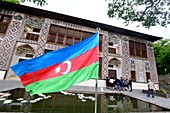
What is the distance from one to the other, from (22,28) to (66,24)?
4745 mm

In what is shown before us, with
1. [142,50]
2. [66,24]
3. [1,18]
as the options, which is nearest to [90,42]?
[66,24]

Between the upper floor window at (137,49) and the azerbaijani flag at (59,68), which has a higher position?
the upper floor window at (137,49)

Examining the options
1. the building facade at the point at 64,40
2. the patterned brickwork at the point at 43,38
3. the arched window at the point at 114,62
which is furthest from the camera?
the arched window at the point at 114,62

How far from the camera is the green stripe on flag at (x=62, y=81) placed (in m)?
1.84

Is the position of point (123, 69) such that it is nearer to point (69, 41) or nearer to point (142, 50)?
point (142, 50)

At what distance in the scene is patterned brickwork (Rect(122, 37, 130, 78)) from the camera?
1336 cm

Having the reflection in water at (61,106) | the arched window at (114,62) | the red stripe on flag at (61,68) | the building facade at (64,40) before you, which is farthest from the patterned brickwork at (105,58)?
the red stripe on flag at (61,68)

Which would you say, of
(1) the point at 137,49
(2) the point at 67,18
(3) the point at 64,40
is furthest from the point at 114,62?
(2) the point at 67,18

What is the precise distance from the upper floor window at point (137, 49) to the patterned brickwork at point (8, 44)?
1366 centimetres

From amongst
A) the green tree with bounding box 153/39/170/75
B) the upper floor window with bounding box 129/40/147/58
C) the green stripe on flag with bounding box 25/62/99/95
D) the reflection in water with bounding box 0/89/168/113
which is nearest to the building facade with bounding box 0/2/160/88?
the upper floor window with bounding box 129/40/147/58

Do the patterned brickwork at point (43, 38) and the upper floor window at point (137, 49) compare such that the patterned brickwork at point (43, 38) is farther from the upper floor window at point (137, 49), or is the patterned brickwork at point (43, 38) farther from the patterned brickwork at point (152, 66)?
the patterned brickwork at point (152, 66)

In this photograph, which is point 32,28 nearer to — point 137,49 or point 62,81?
point 62,81

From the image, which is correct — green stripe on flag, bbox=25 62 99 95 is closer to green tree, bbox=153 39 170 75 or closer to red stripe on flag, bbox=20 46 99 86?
red stripe on flag, bbox=20 46 99 86

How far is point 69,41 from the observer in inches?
506
